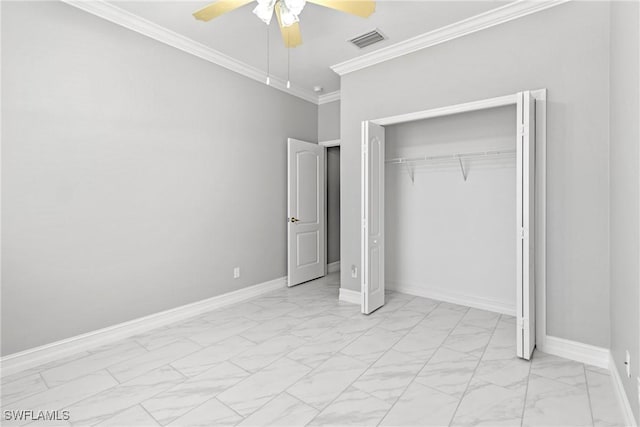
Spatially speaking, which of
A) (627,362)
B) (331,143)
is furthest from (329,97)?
(627,362)

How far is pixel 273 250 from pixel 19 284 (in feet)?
8.77

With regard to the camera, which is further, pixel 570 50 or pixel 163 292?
pixel 163 292

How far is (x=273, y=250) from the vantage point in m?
4.62

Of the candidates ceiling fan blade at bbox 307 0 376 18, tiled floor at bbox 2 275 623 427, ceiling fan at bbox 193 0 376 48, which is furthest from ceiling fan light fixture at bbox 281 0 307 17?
tiled floor at bbox 2 275 623 427

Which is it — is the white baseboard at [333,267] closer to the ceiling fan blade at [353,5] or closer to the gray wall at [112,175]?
the gray wall at [112,175]

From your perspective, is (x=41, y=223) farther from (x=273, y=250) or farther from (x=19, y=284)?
(x=273, y=250)

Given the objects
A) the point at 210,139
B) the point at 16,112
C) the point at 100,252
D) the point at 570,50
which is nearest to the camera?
the point at 16,112

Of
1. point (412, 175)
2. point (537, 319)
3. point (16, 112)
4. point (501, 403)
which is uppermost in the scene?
point (16, 112)

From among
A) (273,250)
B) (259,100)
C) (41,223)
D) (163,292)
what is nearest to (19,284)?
(41,223)

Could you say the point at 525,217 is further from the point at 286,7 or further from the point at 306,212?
the point at 306,212

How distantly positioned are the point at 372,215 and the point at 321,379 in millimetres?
1793

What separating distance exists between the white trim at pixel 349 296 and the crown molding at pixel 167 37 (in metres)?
2.90

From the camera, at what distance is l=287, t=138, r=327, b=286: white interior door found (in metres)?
4.73

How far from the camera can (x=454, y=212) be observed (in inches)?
151
